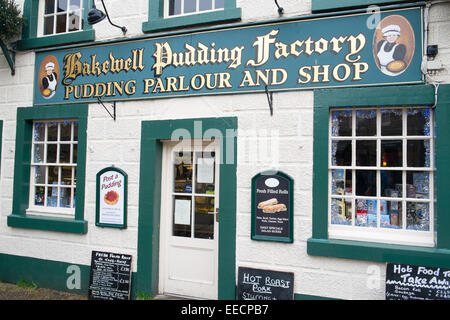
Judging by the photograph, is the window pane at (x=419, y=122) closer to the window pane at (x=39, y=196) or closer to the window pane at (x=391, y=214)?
the window pane at (x=391, y=214)

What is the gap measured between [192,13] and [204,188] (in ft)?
8.60

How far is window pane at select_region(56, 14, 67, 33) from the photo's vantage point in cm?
587

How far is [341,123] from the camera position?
14.1 ft

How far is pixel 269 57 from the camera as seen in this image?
449cm

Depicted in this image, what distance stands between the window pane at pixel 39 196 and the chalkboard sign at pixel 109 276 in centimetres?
152

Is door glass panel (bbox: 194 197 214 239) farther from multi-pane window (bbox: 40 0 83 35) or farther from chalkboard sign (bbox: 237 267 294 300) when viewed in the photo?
multi-pane window (bbox: 40 0 83 35)

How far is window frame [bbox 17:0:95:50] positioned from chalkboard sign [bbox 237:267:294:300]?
4.38 m

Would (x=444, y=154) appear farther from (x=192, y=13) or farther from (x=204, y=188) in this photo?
(x=192, y=13)

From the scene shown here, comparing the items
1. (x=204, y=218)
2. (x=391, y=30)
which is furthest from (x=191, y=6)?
(x=204, y=218)

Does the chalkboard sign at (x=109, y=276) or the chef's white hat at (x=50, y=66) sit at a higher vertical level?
Answer: the chef's white hat at (x=50, y=66)

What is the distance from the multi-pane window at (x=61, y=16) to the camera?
579cm

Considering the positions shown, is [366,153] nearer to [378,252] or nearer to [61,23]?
[378,252]

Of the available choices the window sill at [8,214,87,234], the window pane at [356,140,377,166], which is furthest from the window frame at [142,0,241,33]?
the window sill at [8,214,87,234]

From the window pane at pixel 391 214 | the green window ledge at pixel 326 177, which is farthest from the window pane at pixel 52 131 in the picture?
the window pane at pixel 391 214
